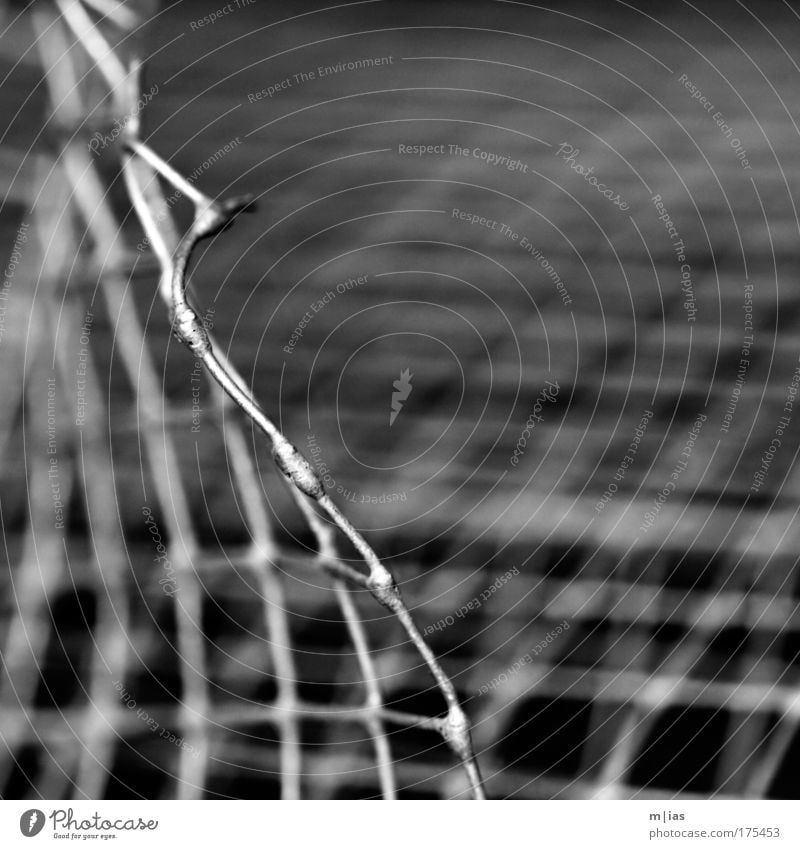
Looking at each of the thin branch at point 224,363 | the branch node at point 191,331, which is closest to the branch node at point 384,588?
the thin branch at point 224,363

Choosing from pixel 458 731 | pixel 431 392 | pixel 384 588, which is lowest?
pixel 458 731

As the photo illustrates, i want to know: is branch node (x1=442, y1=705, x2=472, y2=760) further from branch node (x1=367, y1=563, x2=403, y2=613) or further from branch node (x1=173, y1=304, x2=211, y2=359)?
branch node (x1=173, y1=304, x2=211, y2=359)

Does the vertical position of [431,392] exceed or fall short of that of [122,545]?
it exceeds it

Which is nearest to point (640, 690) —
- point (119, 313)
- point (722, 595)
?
point (722, 595)

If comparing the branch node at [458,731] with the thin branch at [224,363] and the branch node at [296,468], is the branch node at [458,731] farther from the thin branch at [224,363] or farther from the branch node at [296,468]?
the branch node at [296,468]

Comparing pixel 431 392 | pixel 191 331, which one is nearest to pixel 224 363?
pixel 191 331

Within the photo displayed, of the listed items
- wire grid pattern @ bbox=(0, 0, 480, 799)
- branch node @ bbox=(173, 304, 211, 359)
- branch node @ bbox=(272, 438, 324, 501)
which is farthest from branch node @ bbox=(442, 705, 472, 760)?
branch node @ bbox=(173, 304, 211, 359)

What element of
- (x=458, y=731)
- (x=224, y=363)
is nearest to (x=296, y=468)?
(x=224, y=363)

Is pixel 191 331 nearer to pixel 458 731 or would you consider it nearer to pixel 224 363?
pixel 224 363

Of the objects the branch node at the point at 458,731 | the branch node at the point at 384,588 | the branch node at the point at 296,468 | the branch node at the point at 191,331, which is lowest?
the branch node at the point at 458,731
